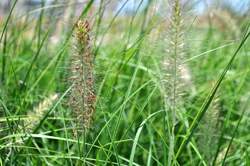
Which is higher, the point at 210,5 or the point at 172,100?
the point at 210,5

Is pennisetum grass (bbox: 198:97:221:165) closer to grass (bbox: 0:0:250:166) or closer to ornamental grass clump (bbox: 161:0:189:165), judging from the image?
grass (bbox: 0:0:250:166)

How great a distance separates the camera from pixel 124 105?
65.2 inches

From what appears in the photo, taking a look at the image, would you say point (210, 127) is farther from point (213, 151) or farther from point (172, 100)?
point (172, 100)

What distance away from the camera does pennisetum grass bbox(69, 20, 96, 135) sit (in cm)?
141

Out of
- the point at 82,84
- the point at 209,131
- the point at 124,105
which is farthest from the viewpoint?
the point at 209,131

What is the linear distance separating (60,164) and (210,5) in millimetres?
1391

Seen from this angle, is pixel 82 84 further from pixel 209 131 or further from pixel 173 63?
pixel 209 131

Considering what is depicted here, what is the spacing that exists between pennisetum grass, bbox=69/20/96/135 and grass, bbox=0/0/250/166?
0.04m

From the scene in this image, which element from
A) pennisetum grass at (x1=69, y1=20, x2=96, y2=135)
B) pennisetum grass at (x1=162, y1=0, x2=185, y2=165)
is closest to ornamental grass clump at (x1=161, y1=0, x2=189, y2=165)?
pennisetum grass at (x1=162, y1=0, x2=185, y2=165)

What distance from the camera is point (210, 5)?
2959 millimetres

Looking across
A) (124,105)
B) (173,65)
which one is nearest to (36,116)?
(124,105)

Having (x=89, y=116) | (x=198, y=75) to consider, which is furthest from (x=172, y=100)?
(x=198, y=75)

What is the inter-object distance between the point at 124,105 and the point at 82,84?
0.21m

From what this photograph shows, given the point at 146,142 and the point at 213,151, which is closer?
the point at 213,151
